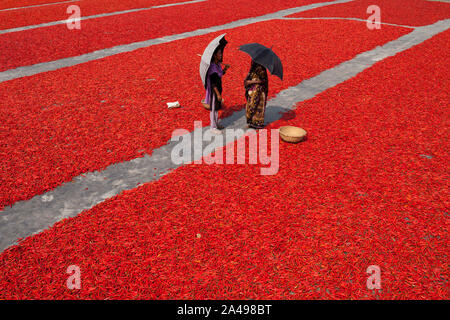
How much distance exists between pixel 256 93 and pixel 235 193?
325 centimetres

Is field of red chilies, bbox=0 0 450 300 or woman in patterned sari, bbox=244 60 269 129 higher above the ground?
woman in patterned sari, bbox=244 60 269 129

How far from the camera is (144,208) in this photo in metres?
6.04

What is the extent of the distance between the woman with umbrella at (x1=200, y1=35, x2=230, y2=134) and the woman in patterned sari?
720 mm

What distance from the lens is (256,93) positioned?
8359 millimetres

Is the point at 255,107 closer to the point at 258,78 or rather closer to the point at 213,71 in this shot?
the point at 258,78

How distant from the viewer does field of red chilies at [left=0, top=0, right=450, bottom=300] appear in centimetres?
467

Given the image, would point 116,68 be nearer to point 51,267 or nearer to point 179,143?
point 179,143

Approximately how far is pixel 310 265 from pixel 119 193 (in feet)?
13.3

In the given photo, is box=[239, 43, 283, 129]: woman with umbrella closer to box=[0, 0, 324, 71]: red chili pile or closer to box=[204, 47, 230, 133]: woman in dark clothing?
box=[204, 47, 230, 133]: woman in dark clothing

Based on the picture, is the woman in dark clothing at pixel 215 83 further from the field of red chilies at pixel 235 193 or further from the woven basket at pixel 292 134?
the woven basket at pixel 292 134

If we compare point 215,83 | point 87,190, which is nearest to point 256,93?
point 215,83

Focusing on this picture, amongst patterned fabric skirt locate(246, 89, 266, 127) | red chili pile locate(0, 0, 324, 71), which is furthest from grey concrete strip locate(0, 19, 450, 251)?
red chili pile locate(0, 0, 324, 71)

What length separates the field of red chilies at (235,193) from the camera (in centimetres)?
467

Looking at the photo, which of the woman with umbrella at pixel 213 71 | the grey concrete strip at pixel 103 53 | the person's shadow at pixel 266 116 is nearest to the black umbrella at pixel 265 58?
the woman with umbrella at pixel 213 71
